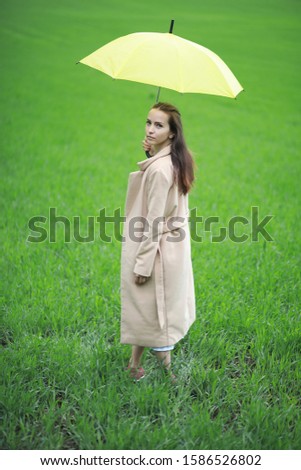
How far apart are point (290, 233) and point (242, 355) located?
2319 mm

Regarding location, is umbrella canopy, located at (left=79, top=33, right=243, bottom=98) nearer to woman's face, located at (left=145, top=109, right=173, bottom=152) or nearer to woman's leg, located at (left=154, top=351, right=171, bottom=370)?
woman's face, located at (left=145, top=109, right=173, bottom=152)

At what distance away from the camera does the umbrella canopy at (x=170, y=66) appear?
2549mm

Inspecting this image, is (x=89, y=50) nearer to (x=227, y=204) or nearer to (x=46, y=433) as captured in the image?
(x=227, y=204)

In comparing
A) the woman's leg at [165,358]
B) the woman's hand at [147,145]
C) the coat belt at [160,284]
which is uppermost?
the woman's hand at [147,145]

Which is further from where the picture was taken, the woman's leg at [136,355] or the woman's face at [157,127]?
the woman's leg at [136,355]

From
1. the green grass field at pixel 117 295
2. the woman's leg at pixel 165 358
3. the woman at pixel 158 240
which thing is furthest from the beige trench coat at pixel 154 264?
the green grass field at pixel 117 295

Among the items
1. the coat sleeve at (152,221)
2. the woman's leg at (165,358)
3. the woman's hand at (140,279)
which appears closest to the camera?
the coat sleeve at (152,221)

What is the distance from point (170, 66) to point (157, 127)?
12.3 inches

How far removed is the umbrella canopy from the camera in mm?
2549

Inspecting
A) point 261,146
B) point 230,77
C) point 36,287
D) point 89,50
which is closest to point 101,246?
point 36,287

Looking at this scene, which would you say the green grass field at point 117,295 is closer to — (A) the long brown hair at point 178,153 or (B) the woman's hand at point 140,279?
(B) the woman's hand at point 140,279

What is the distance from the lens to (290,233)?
5.15m

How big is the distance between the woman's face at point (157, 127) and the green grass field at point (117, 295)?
1263mm

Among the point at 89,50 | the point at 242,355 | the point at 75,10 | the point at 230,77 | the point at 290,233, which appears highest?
the point at 75,10
